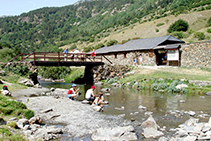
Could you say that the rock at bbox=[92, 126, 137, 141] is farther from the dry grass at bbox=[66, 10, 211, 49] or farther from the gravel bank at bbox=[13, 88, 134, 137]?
the dry grass at bbox=[66, 10, 211, 49]

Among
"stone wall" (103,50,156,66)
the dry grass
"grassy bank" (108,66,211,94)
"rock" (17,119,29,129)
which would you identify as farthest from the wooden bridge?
the dry grass

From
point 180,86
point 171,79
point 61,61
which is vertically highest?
point 61,61

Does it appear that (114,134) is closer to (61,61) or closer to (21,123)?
(21,123)

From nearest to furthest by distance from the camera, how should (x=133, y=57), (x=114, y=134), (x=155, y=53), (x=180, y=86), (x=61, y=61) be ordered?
(x=114, y=134)
(x=180, y=86)
(x=61, y=61)
(x=155, y=53)
(x=133, y=57)

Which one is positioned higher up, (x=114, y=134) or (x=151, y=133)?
(x=114, y=134)

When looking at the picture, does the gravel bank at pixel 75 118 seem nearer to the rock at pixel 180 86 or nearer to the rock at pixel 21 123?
the rock at pixel 21 123

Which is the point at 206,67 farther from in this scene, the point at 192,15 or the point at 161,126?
the point at 192,15

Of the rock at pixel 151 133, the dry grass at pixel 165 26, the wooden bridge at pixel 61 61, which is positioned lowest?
→ the rock at pixel 151 133

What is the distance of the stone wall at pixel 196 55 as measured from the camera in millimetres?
30003

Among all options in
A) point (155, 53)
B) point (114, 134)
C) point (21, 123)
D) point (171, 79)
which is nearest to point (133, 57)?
point (155, 53)

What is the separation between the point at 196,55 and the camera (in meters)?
31.1

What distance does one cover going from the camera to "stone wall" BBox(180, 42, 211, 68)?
3000 centimetres

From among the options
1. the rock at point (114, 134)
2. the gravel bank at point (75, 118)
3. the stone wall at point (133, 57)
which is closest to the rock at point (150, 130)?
the rock at point (114, 134)

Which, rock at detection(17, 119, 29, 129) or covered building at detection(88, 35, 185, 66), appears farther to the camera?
covered building at detection(88, 35, 185, 66)
